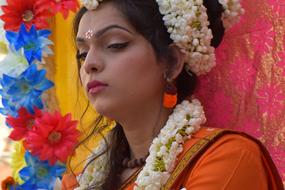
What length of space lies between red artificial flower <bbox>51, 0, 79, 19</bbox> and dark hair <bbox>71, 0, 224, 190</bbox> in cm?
41

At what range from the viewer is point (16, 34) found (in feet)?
7.17

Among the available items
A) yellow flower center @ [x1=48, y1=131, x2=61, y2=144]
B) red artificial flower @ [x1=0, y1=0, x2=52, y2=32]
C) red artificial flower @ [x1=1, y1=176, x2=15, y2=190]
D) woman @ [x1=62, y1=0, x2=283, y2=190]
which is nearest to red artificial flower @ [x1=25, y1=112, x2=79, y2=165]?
yellow flower center @ [x1=48, y1=131, x2=61, y2=144]

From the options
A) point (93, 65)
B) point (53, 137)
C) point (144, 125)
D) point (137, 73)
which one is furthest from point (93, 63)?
point (53, 137)

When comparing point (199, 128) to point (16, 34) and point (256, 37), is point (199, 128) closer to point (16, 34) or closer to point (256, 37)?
point (256, 37)

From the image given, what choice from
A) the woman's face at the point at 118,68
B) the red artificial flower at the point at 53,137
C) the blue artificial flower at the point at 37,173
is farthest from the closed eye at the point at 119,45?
the blue artificial flower at the point at 37,173

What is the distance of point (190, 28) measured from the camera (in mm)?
1501

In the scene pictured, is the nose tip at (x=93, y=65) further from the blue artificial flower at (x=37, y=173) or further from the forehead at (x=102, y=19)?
the blue artificial flower at (x=37, y=173)

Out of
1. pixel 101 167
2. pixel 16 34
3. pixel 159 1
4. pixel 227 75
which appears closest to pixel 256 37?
pixel 227 75

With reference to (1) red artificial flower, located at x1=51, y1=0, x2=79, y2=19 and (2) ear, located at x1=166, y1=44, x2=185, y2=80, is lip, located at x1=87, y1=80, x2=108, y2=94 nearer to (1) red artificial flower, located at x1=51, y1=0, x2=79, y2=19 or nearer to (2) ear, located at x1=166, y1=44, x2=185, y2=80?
(2) ear, located at x1=166, y1=44, x2=185, y2=80

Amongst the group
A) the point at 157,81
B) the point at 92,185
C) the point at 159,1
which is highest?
the point at 159,1

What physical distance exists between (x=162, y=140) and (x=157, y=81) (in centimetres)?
15

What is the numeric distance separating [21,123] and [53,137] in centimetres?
13

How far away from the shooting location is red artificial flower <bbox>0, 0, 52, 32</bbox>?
2160 mm

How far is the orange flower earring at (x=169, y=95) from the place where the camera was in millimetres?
1492
